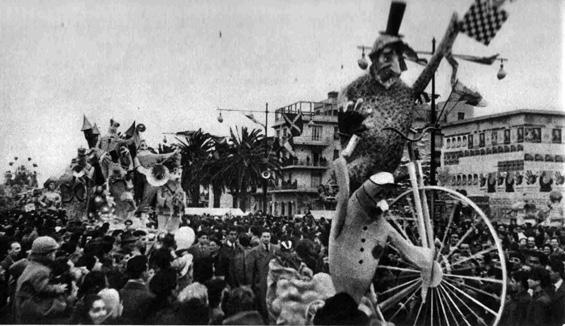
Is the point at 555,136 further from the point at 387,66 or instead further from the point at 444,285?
the point at 444,285

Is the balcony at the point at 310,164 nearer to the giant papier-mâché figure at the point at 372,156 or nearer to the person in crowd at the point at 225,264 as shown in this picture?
the person in crowd at the point at 225,264

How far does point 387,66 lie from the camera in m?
9.59

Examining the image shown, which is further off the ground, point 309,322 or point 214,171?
point 214,171

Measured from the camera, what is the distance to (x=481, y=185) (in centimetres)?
2419

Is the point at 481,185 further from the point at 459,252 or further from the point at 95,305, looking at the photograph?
the point at 95,305

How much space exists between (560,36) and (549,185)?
21.5 feet

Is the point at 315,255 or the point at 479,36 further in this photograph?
the point at 315,255

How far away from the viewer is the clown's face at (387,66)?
9547 mm

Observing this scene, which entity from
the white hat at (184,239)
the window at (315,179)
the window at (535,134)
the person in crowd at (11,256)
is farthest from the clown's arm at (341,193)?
the window at (315,179)

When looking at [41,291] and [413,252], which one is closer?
[413,252]

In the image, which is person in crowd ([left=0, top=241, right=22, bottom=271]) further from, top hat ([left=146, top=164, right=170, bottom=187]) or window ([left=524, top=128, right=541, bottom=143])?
window ([left=524, top=128, right=541, bottom=143])

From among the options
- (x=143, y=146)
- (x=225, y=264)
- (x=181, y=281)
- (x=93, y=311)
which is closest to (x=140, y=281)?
(x=93, y=311)

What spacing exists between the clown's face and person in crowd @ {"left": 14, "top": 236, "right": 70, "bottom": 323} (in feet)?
16.5

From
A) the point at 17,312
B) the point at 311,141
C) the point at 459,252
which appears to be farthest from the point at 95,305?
the point at 311,141
